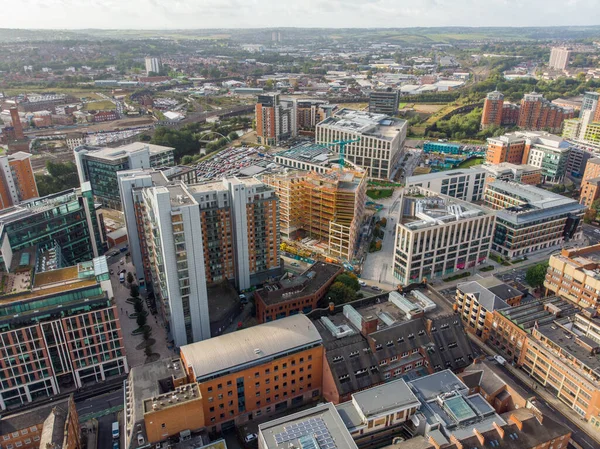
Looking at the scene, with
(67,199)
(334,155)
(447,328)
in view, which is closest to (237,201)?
(67,199)

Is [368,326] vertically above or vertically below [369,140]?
below

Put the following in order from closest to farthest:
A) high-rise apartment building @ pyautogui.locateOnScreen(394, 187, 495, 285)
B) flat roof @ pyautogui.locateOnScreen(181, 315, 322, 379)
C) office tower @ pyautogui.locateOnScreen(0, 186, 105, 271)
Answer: flat roof @ pyautogui.locateOnScreen(181, 315, 322, 379) < office tower @ pyautogui.locateOnScreen(0, 186, 105, 271) < high-rise apartment building @ pyautogui.locateOnScreen(394, 187, 495, 285)

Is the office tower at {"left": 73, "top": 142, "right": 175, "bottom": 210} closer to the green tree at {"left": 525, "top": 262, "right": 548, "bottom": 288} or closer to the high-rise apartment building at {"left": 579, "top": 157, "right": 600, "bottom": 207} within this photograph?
the green tree at {"left": 525, "top": 262, "right": 548, "bottom": 288}

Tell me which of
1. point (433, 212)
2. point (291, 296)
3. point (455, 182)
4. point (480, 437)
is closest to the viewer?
point (480, 437)

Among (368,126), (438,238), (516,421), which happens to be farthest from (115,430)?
(368,126)

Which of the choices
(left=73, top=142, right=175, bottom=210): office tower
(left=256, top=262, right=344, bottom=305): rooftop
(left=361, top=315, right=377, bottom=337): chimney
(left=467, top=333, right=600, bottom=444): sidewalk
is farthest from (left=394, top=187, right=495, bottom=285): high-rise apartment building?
(left=73, top=142, right=175, bottom=210): office tower

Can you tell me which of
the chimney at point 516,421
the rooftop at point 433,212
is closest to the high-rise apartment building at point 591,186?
the rooftop at point 433,212

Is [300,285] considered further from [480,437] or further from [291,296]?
[480,437]

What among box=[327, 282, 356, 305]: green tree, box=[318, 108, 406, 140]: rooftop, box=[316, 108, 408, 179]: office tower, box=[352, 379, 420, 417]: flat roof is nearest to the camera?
box=[352, 379, 420, 417]: flat roof
